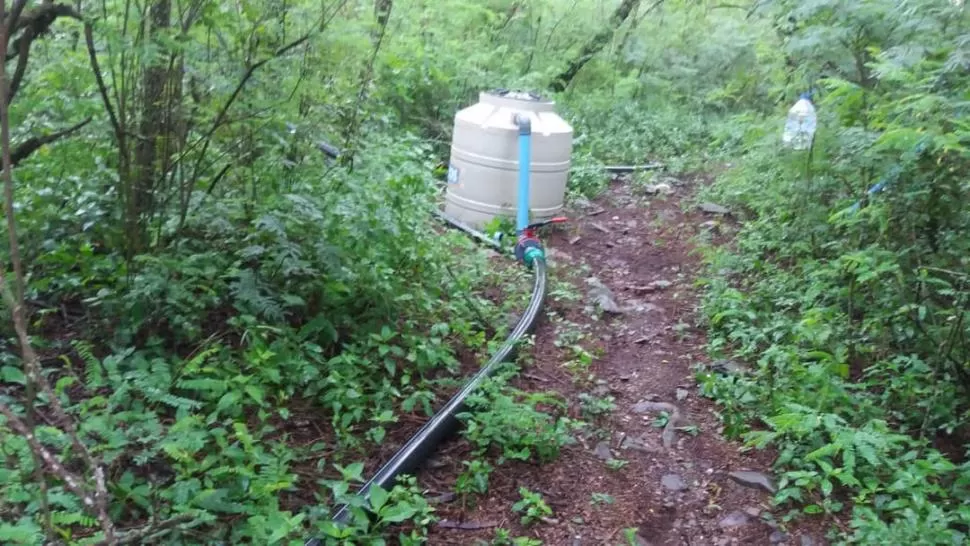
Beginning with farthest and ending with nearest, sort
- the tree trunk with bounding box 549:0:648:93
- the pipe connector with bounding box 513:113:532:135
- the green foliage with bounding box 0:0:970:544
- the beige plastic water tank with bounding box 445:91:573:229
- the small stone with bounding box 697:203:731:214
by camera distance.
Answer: the tree trunk with bounding box 549:0:648:93
the small stone with bounding box 697:203:731:214
the beige plastic water tank with bounding box 445:91:573:229
the pipe connector with bounding box 513:113:532:135
the green foliage with bounding box 0:0:970:544

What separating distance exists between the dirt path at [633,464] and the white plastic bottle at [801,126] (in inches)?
59.5

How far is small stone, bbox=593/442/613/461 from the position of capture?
Answer: 12.4 ft

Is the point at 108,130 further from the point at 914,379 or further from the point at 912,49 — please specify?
the point at 912,49

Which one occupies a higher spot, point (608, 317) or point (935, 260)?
point (935, 260)

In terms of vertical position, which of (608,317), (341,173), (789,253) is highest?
(341,173)

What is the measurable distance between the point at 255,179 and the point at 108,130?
75 cm

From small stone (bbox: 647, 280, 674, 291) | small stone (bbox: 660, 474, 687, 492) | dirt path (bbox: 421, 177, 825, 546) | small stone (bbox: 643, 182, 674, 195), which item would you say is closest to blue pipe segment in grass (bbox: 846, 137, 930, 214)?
dirt path (bbox: 421, 177, 825, 546)

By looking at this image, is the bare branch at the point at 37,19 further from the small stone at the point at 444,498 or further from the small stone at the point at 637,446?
the small stone at the point at 637,446

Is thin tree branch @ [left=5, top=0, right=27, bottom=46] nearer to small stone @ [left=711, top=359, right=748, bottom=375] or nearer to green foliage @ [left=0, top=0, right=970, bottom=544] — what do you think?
green foliage @ [left=0, top=0, right=970, bottom=544]

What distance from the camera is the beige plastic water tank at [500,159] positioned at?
7203 mm

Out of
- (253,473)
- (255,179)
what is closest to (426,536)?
(253,473)

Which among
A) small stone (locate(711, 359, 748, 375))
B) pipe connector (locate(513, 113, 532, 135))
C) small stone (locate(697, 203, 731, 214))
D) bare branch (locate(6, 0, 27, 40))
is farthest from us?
small stone (locate(697, 203, 731, 214))

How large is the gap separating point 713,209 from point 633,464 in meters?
5.15

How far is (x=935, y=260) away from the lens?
4.38 metres
